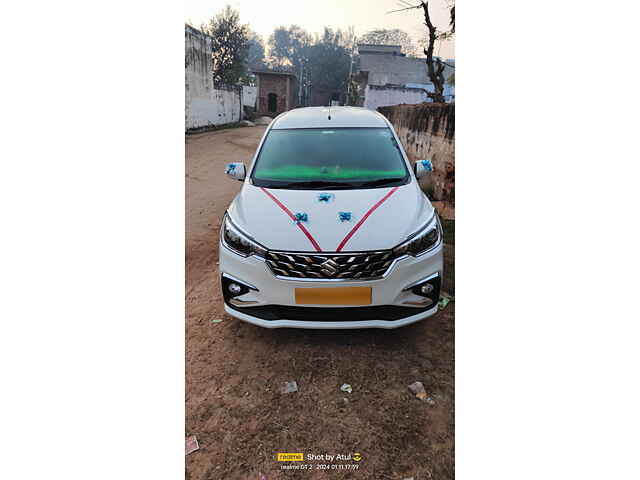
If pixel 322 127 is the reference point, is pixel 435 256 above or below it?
below

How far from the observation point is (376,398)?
203 centimetres

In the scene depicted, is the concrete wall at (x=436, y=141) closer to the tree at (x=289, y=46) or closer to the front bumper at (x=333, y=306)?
the tree at (x=289, y=46)

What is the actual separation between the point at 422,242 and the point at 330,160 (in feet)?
3.27

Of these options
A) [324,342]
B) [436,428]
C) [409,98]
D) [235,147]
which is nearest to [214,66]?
[235,147]

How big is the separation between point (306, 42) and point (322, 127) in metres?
0.87

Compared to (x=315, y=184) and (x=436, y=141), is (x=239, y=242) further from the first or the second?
(x=436, y=141)

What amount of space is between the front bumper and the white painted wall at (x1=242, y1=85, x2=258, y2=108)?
8.03 metres

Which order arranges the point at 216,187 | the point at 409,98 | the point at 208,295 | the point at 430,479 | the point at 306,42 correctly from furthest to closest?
the point at 409,98
the point at 216,187
the point at 306,42
the point at 208,295
the point at 430,479

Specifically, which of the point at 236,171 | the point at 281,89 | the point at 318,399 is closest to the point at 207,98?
the point at 281,89

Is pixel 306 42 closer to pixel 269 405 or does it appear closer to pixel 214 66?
pixel 269 405

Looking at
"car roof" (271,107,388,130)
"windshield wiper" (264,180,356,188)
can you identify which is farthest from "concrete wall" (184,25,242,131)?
"windshield wiper" (264,180,356,188)

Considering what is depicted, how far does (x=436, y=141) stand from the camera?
4.98 m

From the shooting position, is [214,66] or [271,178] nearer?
→ [271,178]

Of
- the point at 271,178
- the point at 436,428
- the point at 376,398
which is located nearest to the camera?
the point at 436,428
